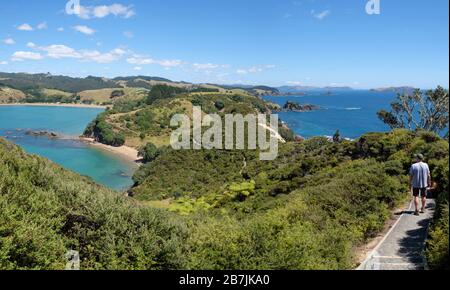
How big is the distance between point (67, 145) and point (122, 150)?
15.3 metres

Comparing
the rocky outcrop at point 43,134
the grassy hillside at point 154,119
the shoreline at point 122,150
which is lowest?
the shoreline at point 122,150

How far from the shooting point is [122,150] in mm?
91500

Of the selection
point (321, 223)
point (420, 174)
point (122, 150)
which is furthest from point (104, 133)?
point (420, 174)

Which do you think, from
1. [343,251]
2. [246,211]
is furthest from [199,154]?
[343,251]

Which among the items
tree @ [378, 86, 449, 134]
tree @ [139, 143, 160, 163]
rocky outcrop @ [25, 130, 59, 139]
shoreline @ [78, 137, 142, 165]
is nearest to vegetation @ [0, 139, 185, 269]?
tree @ [378, 86, 449, 134]

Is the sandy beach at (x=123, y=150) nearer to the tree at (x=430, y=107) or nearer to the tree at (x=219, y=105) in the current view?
the tree at (x=219, y=105)

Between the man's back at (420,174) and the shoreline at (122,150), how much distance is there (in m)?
72.9

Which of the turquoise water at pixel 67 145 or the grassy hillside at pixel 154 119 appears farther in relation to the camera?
the grassy hillside at pixel 154 119

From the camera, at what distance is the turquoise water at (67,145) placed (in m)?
68.4

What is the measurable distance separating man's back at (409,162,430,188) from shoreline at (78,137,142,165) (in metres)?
72.9

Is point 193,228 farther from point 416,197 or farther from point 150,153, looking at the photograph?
point 150,153

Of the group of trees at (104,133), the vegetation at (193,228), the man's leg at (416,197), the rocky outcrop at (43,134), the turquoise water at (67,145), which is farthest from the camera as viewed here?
the rocky outcrop at (43,134)

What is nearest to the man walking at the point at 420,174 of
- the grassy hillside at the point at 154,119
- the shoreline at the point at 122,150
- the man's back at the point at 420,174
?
the man's back at the point at 420,174
